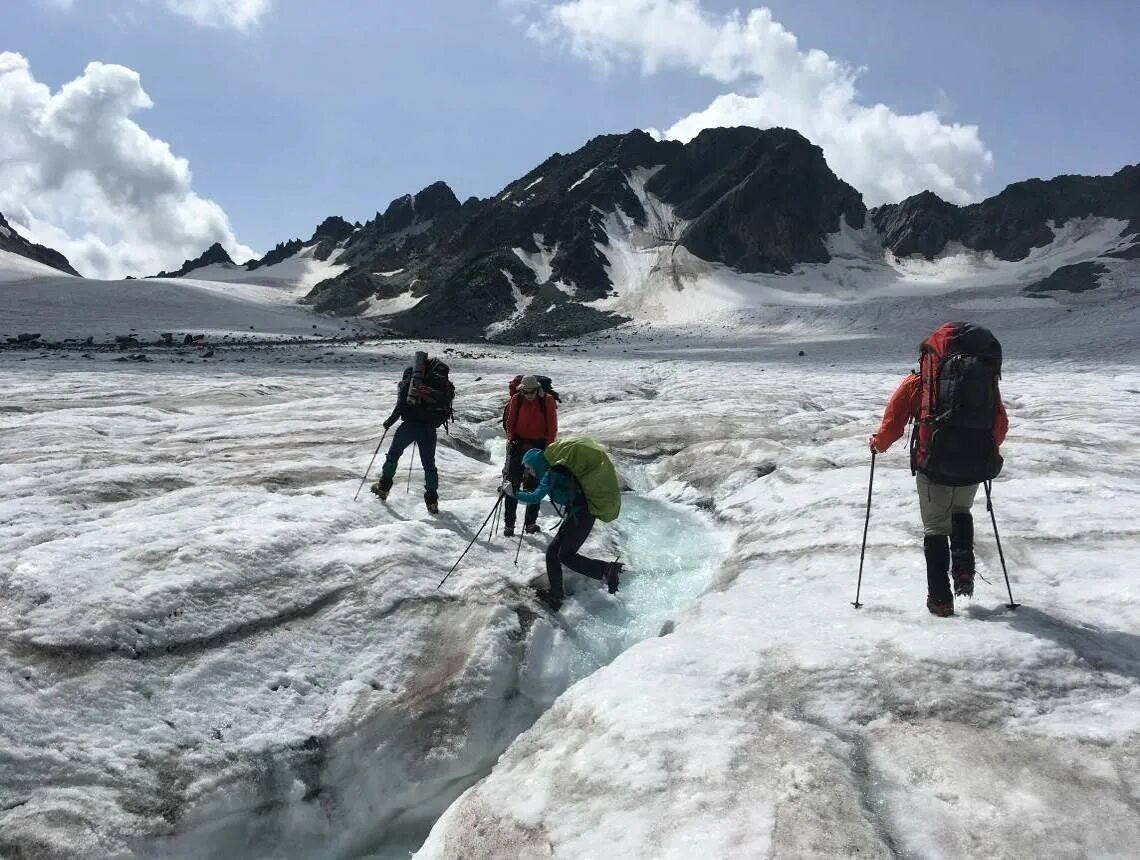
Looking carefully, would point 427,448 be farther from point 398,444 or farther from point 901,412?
point 901,412

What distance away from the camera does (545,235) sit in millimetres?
110688

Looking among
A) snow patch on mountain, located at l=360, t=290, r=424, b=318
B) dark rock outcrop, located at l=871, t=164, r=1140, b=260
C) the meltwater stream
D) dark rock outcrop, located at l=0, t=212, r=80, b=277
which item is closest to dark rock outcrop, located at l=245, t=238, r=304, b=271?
dark rock outcrop, located at l=0, t=212, r=80, b=277

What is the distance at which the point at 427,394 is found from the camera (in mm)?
9641

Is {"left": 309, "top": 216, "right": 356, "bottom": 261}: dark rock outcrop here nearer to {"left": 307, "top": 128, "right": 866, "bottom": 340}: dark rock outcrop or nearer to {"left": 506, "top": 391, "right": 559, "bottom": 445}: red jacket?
{"left": 307, "top": 128, "right": 866, "bottom": 340}: dark rock outcrop

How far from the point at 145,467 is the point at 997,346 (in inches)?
434

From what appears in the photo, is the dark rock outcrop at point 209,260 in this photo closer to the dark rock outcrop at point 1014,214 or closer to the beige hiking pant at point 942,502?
the dark rock outcrop at point 1014,214

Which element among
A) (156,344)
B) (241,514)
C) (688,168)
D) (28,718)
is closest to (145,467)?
(241,514)

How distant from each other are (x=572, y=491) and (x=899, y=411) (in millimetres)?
3587

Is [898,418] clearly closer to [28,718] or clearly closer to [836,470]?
[836,470]

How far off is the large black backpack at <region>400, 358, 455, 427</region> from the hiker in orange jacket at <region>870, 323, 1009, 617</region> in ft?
19.7

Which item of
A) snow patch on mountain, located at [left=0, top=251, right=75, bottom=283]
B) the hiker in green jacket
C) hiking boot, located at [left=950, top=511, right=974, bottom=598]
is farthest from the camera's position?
snow patch on mountain, located at [left=0, top=251, right=75, bottom=283]

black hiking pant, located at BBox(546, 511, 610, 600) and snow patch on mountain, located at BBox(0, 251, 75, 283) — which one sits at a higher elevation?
snow patch on mountain, located at BBox(0, 251, 75, 283)

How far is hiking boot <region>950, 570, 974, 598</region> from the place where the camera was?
6016 millimetres

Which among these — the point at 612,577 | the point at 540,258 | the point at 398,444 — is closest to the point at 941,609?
the point at 612,577
